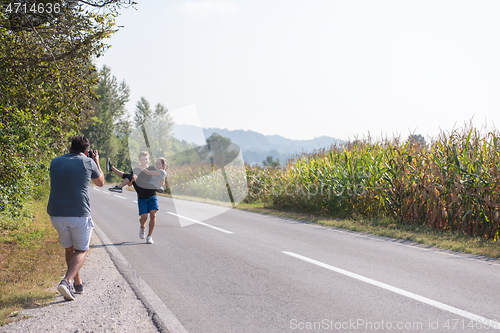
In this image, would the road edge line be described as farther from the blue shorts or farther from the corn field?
the corn field

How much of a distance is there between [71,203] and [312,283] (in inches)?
134

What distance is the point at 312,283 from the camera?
537cm

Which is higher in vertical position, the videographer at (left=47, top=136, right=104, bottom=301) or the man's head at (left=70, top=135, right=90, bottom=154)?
the man's head at (left=70, top=135, right=90, bottom=154)

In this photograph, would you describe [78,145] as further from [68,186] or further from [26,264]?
[26,264]

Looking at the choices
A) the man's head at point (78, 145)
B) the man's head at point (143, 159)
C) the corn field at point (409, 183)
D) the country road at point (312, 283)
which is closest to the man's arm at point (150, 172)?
the man's head at point (143, 159)

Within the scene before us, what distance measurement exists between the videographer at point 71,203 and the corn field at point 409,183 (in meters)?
8.27

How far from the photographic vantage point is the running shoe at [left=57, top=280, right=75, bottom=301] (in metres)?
4.28

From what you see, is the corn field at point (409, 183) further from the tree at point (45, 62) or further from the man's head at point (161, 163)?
the tree at point (45, 62)

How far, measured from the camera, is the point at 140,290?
5.02 m

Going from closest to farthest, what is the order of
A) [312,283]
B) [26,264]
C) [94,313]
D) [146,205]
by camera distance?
[94,313] → [312,283] → [26,264] → [146,205]

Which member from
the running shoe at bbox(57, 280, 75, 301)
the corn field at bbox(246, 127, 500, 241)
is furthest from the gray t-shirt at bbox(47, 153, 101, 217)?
the corn field at bbox(246, 127, 500, 241)

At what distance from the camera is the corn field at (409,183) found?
29.9ft

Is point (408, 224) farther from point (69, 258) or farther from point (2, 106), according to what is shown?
point (2, 106)

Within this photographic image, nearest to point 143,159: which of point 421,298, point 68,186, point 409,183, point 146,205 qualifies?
point 146,205
